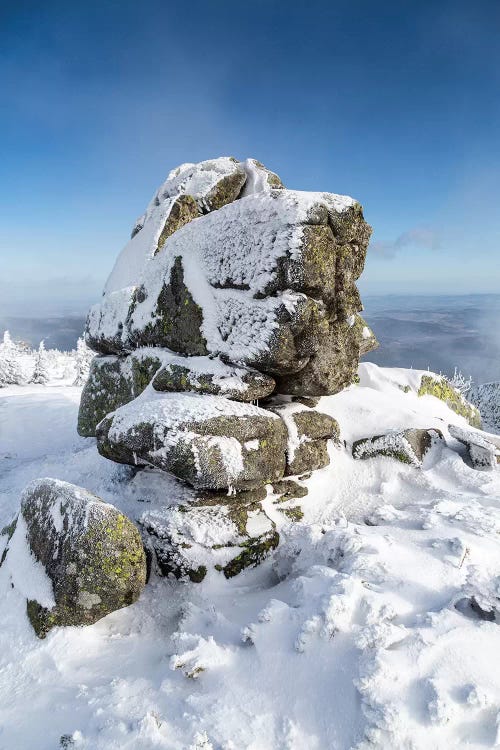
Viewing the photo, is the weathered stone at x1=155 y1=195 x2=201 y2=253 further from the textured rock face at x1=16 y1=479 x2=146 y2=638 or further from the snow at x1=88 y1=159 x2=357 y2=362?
the textured rock face at x1=16 y1=479 x2=146 y2=638

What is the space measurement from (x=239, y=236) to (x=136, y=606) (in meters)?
9.66

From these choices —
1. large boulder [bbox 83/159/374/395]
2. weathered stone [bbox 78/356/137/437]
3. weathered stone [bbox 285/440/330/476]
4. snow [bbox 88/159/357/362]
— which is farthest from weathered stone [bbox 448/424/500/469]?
weathered stone [bbox 78/356/137/437]

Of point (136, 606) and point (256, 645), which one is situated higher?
point (256, 645)

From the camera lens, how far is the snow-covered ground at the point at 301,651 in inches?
214

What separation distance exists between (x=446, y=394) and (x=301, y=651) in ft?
51.7

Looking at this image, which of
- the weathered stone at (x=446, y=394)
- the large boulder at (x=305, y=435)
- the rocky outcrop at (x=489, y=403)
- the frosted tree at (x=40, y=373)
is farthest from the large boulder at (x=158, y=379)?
the frosted tree at (x=40, y=373)

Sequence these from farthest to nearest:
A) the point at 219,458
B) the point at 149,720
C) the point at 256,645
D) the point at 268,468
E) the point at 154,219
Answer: the point at 154,219
the point at 268,468
the point at 219,458
the point at 256,645
the point at 149,720

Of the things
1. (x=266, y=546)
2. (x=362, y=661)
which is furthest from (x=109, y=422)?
(x=362, y=661)

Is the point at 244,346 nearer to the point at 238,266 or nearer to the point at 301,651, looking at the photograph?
the point at 238,266

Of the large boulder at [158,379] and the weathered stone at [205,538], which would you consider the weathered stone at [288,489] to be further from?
the large boulder at [158,379]

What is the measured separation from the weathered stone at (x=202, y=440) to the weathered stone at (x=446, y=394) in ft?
33.5

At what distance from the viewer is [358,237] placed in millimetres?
11062

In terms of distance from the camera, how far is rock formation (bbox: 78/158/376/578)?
9891 millimetres

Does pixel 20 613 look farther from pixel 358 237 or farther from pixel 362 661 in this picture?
pixel 358 237
